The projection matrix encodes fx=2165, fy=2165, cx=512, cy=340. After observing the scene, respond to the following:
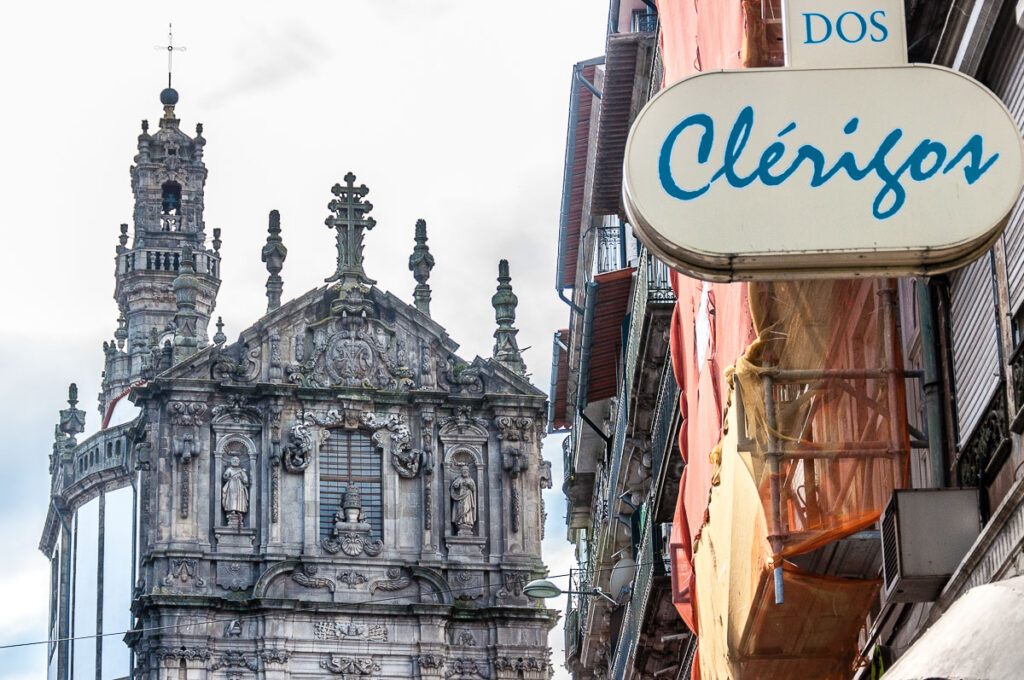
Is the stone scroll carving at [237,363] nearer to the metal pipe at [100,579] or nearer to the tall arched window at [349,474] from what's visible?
the tall arched window at [349,474]

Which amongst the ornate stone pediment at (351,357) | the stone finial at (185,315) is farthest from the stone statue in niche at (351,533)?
the stone finial at (185,315)

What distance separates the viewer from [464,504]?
187 feet

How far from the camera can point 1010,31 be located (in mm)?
14422

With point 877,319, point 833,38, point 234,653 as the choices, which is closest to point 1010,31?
point 833,38

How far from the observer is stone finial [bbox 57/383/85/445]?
6919 centimetres

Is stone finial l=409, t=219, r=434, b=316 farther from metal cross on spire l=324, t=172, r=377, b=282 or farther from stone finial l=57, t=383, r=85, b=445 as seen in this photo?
stone finial l=57, t=383, r=85, b=445

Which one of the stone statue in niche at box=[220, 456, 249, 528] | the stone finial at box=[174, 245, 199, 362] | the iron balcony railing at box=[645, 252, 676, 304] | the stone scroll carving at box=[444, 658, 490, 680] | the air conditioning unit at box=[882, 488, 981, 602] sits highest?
the stone finial at box=[174, 245, 199, 362]

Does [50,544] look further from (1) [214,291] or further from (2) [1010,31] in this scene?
(2) [1010,31]

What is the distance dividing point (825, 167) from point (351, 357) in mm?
44754

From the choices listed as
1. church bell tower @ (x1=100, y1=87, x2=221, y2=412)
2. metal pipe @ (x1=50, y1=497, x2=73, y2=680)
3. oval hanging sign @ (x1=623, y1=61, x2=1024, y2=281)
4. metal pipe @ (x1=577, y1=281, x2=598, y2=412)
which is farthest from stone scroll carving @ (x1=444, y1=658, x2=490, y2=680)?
oval hanging sign @ (x1=623, y1=61, x2=1024, y2=281)

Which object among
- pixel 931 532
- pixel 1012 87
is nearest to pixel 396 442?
pixel 931 532

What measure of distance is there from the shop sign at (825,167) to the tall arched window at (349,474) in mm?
43228

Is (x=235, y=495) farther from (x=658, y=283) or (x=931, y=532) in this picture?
(x=931, y=532)

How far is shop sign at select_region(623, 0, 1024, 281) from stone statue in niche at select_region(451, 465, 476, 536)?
4321 cm
